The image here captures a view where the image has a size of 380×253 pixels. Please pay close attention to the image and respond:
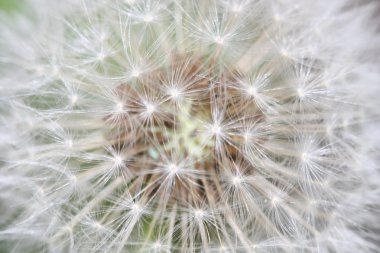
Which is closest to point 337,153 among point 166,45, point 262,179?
point 262,179

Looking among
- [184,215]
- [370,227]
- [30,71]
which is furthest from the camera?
[370,227]

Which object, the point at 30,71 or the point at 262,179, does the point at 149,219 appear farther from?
the point at 30,71

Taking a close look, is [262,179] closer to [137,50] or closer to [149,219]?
[149,219]

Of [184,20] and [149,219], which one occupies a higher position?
[184,20]

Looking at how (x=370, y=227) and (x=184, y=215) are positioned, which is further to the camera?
(x=370, y=227)

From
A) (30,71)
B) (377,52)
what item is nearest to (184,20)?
(30,71)

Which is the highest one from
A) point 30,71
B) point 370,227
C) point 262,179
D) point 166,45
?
point 166,45

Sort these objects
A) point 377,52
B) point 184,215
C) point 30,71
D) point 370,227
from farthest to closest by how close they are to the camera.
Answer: point 377,52 → point 370,227 → point 30,71 → point 184,215
